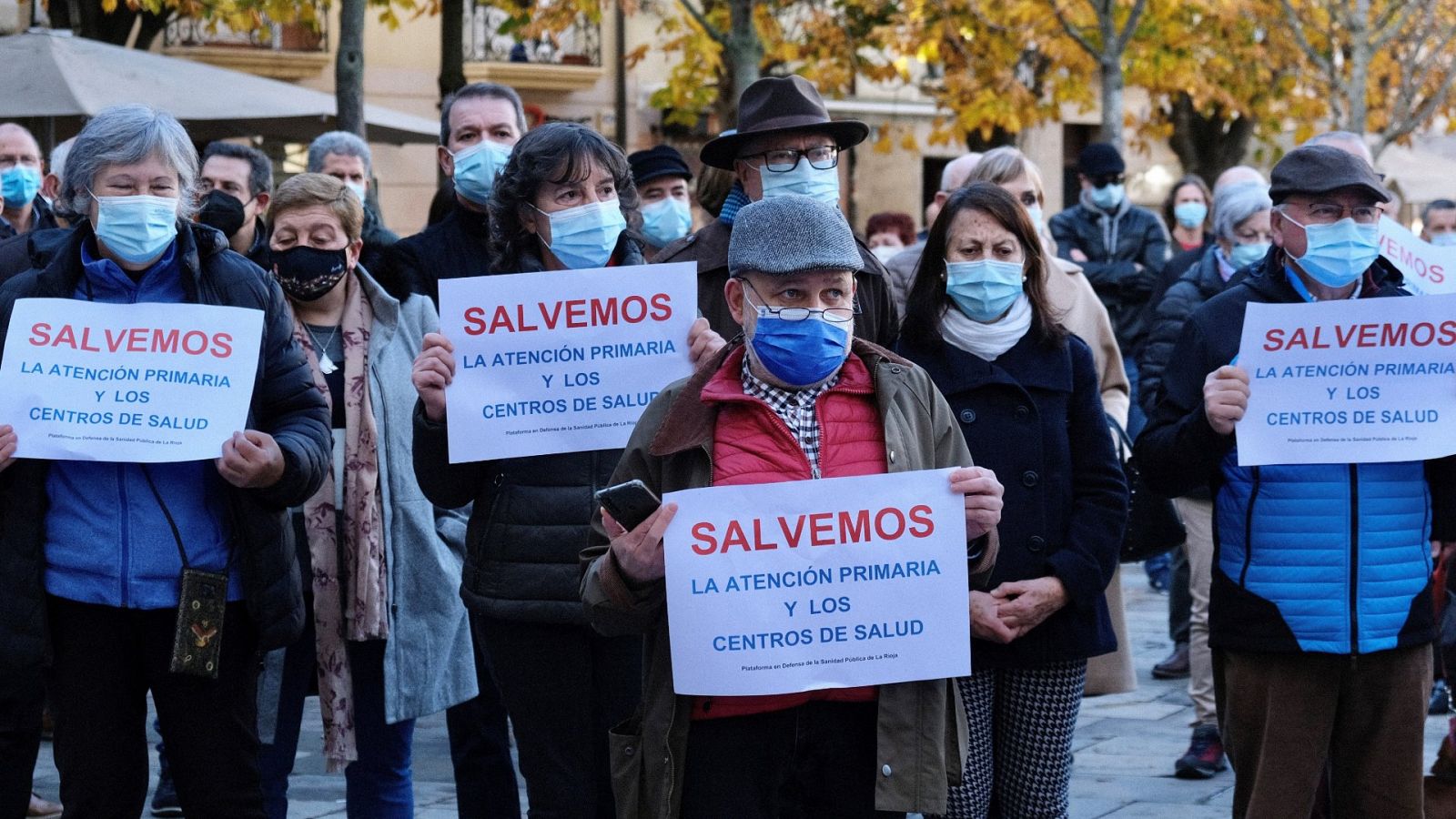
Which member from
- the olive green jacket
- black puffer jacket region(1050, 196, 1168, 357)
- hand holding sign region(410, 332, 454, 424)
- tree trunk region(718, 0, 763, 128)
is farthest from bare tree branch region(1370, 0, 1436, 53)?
the olive green jacket

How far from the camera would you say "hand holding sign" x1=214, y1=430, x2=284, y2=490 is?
443 cm

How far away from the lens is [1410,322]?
4.79 metres

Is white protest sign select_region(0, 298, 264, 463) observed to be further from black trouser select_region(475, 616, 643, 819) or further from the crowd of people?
black trouser select_region(475, 616, 643, 819)

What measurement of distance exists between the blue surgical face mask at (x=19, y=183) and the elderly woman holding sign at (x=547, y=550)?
158 inches

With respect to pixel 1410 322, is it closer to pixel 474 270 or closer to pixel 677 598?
pixel 677 598

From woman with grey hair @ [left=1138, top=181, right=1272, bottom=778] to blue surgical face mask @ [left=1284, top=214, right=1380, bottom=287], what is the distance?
8.21 feet

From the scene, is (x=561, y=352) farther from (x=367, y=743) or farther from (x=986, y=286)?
(x=367, y=743)

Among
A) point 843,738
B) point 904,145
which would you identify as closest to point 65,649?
point 843,738

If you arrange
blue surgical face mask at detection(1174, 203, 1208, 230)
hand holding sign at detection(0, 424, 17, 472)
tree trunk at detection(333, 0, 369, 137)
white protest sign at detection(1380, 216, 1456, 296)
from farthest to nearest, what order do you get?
tree trunk at detection(333, 0, 369, 137) → blue surgical face mask at detection(1174, 203, 1208, 230) → white protest sign at detection(1380, 216, 1456, 296) → hand holding sign at detection(0, 424, 17, 472)

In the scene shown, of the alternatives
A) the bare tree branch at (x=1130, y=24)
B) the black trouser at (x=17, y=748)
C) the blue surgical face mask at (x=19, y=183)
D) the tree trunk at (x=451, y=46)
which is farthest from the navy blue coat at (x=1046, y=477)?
the bare tree branch at (x=1130, y=24)

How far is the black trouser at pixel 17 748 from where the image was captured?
4770mm

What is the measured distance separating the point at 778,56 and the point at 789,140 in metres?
15.9

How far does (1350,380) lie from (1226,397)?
0.31 meters

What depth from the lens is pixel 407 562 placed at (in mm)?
5625
